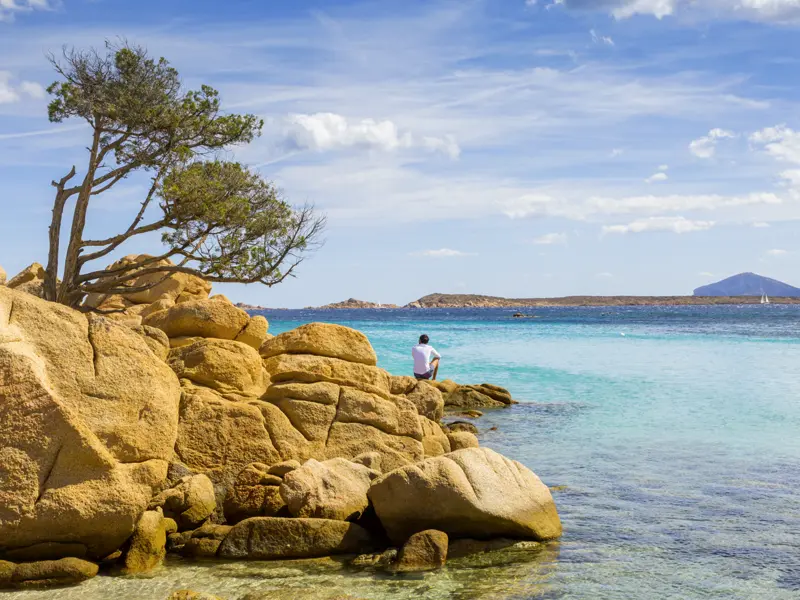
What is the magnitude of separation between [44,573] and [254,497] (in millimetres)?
2948

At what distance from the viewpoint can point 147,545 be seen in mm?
10289

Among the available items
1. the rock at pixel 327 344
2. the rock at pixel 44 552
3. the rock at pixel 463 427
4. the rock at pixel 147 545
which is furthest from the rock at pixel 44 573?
the rock at pixel 463 427

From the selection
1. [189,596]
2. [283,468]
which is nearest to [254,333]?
[283,468]

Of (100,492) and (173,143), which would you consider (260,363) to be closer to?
(100,492)

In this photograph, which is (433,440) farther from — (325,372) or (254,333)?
(254,333)

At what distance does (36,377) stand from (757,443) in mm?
15686

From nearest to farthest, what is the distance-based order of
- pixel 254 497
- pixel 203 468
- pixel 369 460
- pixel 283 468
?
pixel 254 497, pixel 283 468, pixel 203 468, pixel 369 460

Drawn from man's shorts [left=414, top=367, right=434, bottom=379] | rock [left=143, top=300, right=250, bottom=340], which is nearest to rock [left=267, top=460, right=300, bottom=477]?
rock [left=143, top=300, right=250, bottom=340]

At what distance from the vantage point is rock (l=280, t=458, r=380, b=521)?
1115 cm

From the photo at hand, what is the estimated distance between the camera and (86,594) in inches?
368

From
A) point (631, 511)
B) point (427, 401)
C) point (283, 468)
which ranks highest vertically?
point (427, 401)

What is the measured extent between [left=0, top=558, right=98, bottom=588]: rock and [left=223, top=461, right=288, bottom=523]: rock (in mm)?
2314

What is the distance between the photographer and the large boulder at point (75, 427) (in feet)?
31.8

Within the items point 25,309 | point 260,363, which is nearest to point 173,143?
point 260,363
